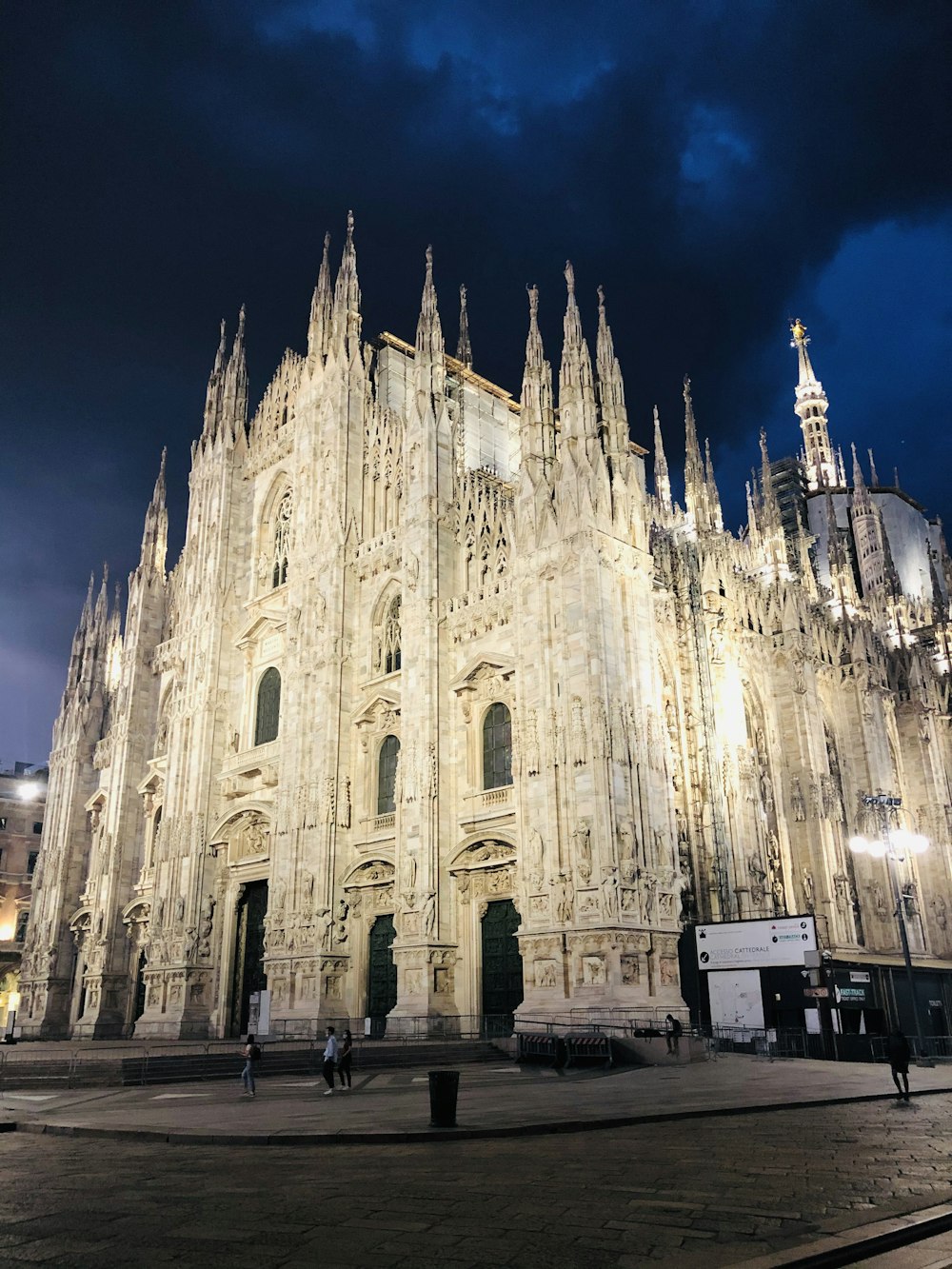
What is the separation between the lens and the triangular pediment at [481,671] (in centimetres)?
3181

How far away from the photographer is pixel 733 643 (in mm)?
38562

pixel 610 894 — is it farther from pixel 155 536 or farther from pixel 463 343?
pixel 155 536

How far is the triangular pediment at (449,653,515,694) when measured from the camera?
31812 millimetres

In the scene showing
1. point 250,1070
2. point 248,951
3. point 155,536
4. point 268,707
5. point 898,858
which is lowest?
point 250,1070

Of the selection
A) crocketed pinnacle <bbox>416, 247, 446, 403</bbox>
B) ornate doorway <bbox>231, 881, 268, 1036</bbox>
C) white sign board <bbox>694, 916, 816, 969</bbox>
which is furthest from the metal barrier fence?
crocketed pinnacle <bbox>416, 247, 446, 403</bbox>

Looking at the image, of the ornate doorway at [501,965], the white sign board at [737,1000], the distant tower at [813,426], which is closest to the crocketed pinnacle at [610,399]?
the ornate doorway at [501,965]

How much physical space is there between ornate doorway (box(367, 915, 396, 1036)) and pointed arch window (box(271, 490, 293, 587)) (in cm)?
1582

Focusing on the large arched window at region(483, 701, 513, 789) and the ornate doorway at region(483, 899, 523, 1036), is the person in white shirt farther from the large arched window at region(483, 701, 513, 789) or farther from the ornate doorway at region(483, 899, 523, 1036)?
the large arched window at region(483, 701, 513, 789)

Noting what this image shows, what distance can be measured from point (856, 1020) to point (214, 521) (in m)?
32.9

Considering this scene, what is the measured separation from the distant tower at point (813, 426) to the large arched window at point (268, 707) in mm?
47238

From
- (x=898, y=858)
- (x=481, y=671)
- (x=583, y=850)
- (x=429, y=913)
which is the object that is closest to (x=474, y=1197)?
(x=583, y=850)

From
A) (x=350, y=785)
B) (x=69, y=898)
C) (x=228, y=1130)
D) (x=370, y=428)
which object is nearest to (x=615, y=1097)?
(x=228, y=1130)

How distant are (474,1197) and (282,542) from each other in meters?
38.5

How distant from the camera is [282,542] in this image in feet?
147
